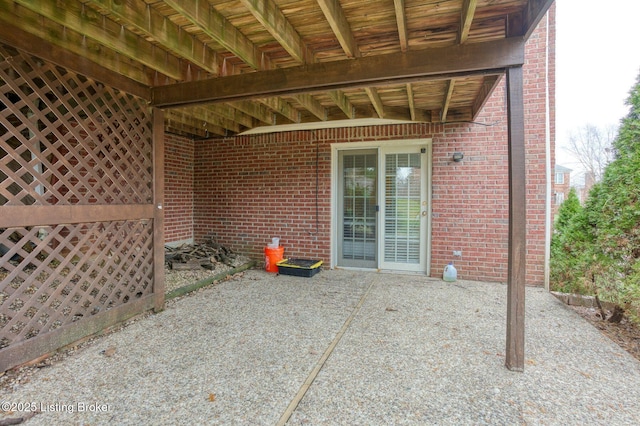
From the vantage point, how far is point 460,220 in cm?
461

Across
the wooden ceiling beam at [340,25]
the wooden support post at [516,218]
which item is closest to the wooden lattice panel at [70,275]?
the wooden ceiling beam at [340,25]

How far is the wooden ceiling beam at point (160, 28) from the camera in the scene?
1.93 m

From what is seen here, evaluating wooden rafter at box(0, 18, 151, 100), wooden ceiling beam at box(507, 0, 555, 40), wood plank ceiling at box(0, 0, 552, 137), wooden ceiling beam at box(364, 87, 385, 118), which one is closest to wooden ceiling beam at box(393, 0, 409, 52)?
wood plank ceiling at box(0, 0, 552, 137)

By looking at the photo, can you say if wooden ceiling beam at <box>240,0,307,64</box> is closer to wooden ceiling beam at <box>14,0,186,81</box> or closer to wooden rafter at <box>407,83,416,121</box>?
wooden ceiling beam at <box>14,0,186,81</box>

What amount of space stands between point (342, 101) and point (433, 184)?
195 centimetres

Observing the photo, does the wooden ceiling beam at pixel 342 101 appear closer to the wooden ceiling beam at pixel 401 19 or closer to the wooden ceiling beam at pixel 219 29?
the wooden ceiling beam at pixel 219 29

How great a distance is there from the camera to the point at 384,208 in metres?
5.08

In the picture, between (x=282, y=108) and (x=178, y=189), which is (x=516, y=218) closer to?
(x=282, y=108)

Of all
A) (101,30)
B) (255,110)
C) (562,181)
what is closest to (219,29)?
(101,30)

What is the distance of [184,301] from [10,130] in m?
2.35

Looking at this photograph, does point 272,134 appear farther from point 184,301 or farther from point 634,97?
point 634,97

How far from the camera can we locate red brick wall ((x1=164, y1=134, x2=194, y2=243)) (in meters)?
5.52

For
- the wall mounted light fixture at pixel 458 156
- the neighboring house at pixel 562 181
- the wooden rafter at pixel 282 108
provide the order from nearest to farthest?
the wooden rafter at pixel 282 108, the wall mounted light fixture at pixel 458 156, the neighboring house at pixel 562 181

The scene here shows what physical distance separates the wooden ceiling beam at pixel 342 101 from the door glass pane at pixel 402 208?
1.12m
